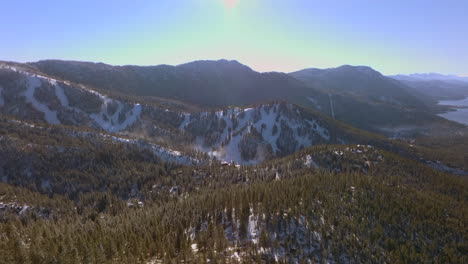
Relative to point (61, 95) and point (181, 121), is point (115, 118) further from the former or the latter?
point (181, 121)

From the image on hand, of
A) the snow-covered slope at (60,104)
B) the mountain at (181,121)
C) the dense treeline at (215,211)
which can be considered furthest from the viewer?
the mountain at (181,121)

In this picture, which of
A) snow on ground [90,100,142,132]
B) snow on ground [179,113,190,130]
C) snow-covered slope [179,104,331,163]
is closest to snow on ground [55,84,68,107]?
snow on ground [90,100,142,132]

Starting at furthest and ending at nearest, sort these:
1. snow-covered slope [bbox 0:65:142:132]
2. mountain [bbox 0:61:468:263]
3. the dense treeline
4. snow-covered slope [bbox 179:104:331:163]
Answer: snow-covered slope [bbox 179:104:331:163] < snow-covered slope [bbox 0:65:142:132] < mountain [bbox 0:61:468:263] < the dense treeline

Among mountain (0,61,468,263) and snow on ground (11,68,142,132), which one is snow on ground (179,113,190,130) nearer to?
mountain (0,61,468,263)

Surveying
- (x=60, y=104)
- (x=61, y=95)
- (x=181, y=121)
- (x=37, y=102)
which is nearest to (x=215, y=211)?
(x=181, y=121)

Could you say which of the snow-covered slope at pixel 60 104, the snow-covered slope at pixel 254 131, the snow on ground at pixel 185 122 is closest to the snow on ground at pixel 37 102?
the snow-covered slope at pixel 60 104

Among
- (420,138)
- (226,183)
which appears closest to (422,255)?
(226,183)

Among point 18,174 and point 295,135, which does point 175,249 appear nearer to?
point 18,174

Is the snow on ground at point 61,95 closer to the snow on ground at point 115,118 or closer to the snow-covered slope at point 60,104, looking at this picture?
the snow-covered slope at point 60,104
